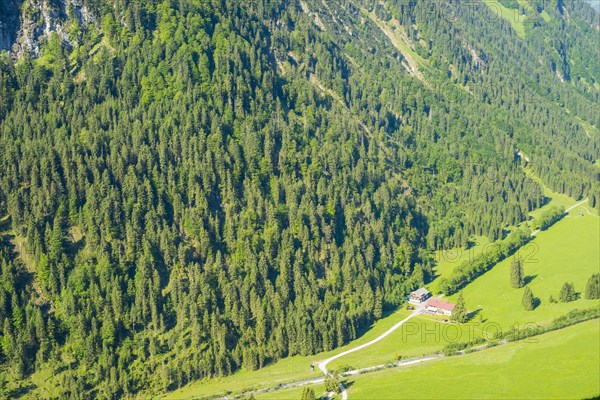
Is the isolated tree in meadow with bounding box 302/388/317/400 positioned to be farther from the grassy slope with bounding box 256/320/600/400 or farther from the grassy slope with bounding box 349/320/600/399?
the grassy slope with bounding box 349/320/600/399

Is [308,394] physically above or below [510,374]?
above

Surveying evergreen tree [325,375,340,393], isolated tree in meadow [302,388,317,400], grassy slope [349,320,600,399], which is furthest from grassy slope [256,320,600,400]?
isolated tree in meadow [302,388,317,400]

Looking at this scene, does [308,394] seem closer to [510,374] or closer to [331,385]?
[331,385]

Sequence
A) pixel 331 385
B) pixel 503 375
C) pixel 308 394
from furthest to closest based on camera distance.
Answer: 1. pixel 331 385
2. pixel 503 375
3. pixel 308 394

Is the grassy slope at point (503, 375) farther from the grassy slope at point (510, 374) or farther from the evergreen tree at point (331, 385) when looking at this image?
Result: the evergreen tree at point (331, 385)

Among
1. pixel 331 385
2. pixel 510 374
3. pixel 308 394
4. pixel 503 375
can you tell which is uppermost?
pixel 308 394

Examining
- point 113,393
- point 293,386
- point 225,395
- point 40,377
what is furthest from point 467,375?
point 40,377

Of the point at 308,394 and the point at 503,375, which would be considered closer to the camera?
the point at 308,394

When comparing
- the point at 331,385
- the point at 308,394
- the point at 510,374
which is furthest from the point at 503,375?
the point at 308,394

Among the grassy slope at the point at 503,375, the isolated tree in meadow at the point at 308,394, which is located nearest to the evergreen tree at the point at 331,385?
the grassy slope at the point at 503,375
